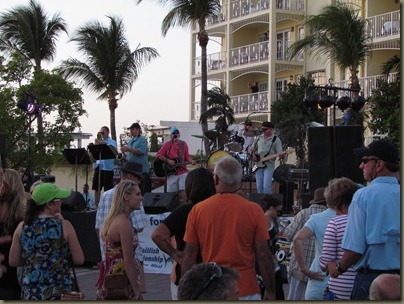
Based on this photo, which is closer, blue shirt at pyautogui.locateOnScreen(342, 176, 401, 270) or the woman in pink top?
blue shirt at pyautogui.locateOnScreen(342, 176, 401, 270)

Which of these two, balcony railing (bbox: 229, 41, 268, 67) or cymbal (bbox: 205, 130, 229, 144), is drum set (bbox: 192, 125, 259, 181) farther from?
balcony railing (bbox: 229, 41, 268, 67)

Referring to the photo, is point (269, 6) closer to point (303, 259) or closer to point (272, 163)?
point (272, 163)

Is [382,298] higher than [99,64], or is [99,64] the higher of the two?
[99,64]

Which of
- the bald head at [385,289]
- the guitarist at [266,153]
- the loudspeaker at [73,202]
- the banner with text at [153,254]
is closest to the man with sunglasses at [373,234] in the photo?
the bald head at [385,289]

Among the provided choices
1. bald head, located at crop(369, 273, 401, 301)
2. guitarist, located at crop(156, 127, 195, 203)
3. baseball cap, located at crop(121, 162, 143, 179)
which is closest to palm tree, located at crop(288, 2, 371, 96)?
guitarist, located at crop(156, 127, 195, 203)

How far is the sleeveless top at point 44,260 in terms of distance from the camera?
261 inches

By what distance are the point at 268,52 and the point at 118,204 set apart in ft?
127

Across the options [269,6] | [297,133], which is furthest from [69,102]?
[269,6]

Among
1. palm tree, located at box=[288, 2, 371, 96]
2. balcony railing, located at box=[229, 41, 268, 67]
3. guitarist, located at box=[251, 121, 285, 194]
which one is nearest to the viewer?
guitarist, located at box=[251, 121, 285, 194]

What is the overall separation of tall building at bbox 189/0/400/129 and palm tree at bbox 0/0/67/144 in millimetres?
7792

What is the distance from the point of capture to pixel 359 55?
2922cm

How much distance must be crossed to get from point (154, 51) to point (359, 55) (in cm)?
892

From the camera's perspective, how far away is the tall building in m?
37.9

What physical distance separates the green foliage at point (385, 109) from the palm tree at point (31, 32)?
1460cm
